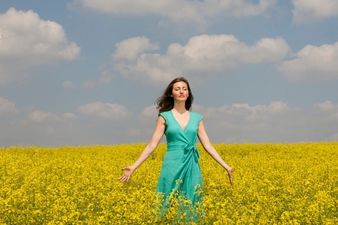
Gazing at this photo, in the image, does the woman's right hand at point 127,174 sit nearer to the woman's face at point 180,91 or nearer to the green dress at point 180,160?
the green dress at point 180,160

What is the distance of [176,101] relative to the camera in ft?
22.1

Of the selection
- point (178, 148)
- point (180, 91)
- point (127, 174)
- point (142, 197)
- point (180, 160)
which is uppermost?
point (180, 91)

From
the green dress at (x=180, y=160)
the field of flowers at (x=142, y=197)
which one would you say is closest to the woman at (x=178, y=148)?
the green dress at (x=180, y=160)

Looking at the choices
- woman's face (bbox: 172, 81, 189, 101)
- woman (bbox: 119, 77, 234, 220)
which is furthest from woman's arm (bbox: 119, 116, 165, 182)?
woman's face (bbox: 172, 81, 189, 101)

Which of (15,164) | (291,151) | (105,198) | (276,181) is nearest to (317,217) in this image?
(105,198)

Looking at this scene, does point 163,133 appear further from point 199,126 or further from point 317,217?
point 317,217

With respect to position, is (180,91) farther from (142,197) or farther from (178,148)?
(142,197)

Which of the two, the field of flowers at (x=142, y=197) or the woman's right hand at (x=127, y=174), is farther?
the woman's right hand at (x=127, y=174)

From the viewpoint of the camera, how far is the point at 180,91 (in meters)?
6.63

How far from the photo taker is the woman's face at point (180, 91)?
21.8 feet

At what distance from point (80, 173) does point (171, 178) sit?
696 cm

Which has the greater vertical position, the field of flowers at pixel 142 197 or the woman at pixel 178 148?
the woman at pixel 178 148

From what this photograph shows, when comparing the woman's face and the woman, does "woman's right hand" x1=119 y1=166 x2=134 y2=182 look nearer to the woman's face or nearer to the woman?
the woman

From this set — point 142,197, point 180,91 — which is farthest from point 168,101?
point 142,197
